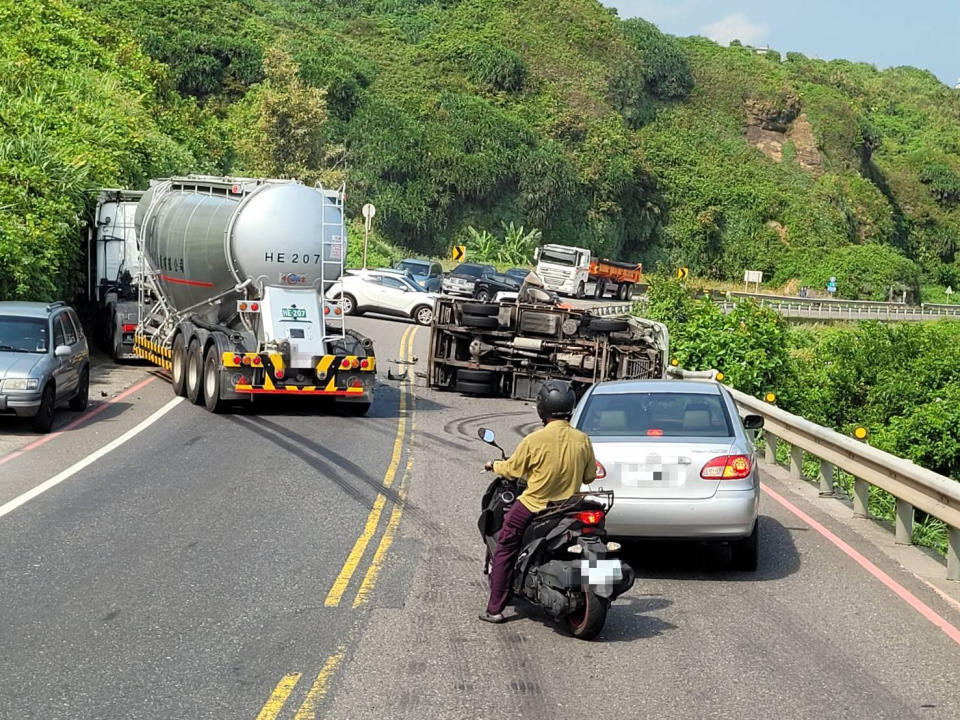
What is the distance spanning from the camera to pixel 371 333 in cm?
3728

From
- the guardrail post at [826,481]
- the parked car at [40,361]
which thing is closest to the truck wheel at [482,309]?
the parked car at [40,361]

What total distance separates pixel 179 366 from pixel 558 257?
42.5 m

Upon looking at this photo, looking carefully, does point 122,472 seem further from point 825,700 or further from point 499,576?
point 825,700

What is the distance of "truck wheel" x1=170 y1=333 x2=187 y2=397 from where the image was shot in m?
22.3

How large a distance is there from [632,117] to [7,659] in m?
102

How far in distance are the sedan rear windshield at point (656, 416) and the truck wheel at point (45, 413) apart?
31.0ft

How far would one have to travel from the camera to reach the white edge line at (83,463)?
511 inches

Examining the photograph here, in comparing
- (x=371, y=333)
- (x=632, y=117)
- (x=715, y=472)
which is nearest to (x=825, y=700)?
(x=715, y=472)

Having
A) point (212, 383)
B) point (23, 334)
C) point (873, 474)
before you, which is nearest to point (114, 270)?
point (212, 383)

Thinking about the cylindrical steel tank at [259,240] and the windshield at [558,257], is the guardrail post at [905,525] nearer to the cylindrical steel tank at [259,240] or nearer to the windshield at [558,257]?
the cylindrical steel tank at [259,240]

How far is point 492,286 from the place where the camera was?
159ft

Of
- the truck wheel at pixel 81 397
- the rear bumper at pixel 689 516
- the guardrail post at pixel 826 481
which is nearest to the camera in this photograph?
the rear bumper at pixel 689 516

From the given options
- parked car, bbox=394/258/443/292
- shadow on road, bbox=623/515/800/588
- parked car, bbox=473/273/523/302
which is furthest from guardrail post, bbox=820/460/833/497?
parked car, bbox=394/258/443/292

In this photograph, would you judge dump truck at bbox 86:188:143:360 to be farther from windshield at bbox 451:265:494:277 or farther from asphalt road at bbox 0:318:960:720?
windshield at bbox 451:265:494:277
